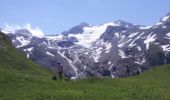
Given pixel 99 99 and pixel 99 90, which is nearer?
pixel 99 99

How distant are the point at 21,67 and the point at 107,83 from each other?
46.3 metres

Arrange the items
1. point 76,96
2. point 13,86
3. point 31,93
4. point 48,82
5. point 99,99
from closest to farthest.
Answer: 1. point 99,99
2. point 76,96
3. point 31,93
4. point 13,86
5. point 48,82

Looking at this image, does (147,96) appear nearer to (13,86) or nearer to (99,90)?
(99,90)

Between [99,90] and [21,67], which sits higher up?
[21,67]

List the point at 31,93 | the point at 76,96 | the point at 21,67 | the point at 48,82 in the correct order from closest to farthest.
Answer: the point at 76,96 < the point at 31,93 < the point at 48,82 < the point at 21,67

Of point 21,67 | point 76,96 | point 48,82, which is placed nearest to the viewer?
point 76,96

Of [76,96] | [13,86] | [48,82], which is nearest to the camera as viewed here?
[76,96]

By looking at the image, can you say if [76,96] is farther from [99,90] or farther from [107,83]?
[107,83]

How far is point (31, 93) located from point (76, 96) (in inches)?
234

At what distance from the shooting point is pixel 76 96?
43.8 meters

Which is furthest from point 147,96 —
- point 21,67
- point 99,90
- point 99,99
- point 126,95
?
point 21,67

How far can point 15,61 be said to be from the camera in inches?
4205

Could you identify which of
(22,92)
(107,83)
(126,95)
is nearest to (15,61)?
(107,83)

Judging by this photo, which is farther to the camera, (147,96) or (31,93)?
(31,93)
